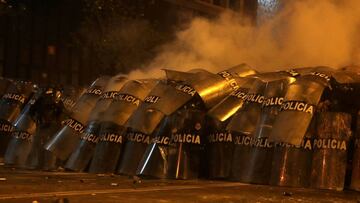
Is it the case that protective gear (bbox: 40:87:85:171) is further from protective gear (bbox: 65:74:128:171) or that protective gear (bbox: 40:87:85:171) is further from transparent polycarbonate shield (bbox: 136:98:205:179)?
transparent polycarbonate shield (bbox: 136:98:205:179)

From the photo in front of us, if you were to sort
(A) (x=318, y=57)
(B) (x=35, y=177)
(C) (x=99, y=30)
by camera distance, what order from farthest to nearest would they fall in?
(C) (x=99, y=30) → (A) (x=318, y=57) → (B) (x=35, y=177)


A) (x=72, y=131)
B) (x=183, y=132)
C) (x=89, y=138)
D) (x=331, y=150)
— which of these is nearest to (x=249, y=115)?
(x=183, y=132)

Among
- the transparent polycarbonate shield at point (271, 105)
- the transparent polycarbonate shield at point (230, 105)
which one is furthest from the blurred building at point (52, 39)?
the transparent polycarbonate shield at point (271, 105)

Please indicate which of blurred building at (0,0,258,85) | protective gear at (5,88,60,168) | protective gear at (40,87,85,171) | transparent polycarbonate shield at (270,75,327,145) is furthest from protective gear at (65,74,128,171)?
blurred building at (0,0,258,85)

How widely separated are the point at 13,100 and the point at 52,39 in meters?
12.2

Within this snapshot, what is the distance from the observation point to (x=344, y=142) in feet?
23.5

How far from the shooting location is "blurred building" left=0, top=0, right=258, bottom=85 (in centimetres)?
2100

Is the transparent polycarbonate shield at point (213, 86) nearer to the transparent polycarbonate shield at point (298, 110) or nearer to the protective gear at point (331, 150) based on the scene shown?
the transparent polycarbonate shield at point (298, 110)

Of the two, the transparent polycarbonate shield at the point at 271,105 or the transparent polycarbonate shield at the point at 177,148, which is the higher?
the transparent polycarbonate shield at the point at 271,105

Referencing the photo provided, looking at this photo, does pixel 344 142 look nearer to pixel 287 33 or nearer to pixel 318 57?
pixel 318 57

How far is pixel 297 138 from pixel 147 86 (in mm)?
2453

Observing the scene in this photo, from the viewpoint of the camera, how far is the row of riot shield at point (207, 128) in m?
7.18

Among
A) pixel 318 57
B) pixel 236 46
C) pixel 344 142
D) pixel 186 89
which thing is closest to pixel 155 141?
pixel 186 89

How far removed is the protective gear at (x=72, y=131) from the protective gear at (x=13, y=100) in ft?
4.85
